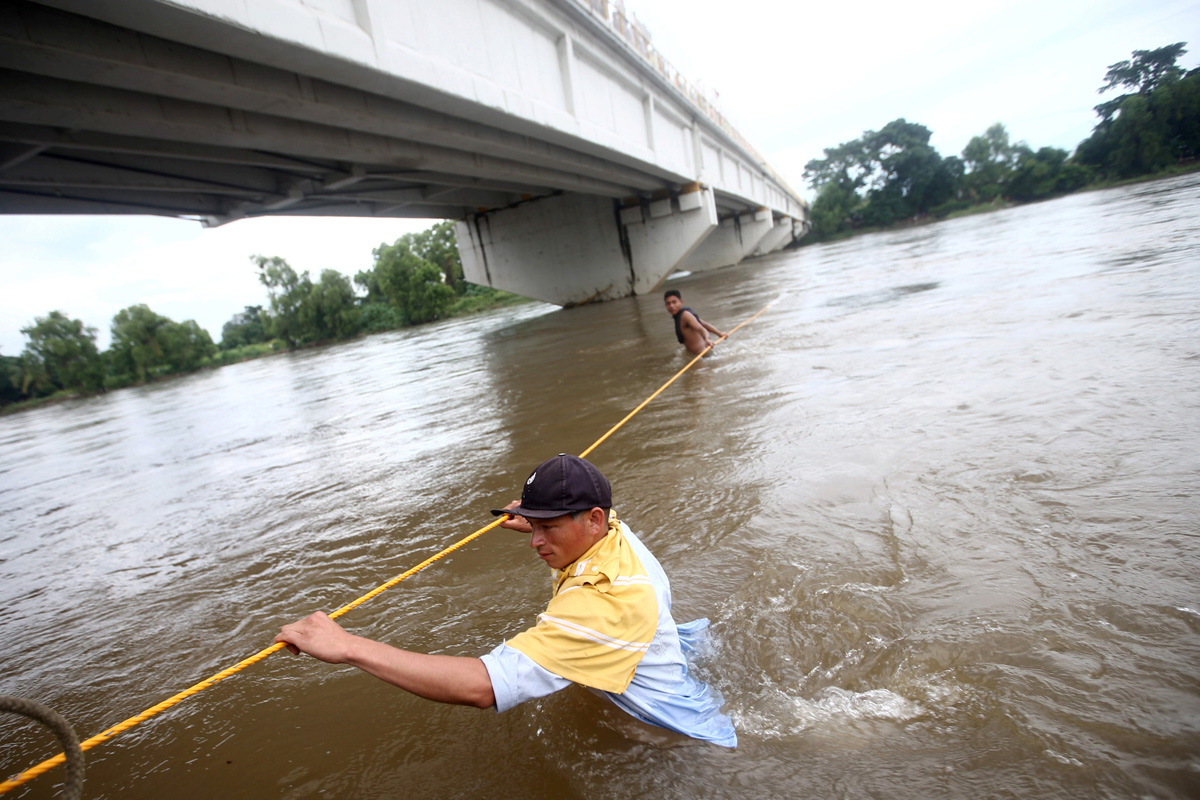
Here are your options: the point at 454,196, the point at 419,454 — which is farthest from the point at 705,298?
the point at 419,454

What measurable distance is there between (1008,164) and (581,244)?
6381cm

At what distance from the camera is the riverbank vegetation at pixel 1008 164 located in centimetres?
3853

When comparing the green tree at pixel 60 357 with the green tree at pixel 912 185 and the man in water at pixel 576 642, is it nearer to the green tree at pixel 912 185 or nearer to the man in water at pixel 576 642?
the man in water at pixel 576 642

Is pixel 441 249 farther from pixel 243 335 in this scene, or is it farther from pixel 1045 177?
pixel 1045 177

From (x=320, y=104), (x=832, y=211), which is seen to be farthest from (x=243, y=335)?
(x=320, y=104)

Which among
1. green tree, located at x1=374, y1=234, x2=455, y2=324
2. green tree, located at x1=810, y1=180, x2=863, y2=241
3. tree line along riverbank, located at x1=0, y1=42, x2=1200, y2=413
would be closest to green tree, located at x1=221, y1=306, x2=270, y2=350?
tree line along riverbank, located at x1=0, y1=42, x2=1200, y2=413

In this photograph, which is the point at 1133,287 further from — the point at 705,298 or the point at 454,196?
the point at 454,196

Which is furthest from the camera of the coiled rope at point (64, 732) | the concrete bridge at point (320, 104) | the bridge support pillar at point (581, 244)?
the bridge support pillar at point (581, 244)

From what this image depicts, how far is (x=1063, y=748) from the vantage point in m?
1.75

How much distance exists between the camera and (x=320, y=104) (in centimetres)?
812

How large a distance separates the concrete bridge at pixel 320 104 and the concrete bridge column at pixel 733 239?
22489 millimetres

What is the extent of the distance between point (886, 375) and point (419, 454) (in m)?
5.12

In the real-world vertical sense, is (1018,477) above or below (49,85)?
below

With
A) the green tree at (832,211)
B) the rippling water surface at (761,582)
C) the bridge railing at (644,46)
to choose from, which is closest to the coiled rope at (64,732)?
the rippling water surface at (761,582)
